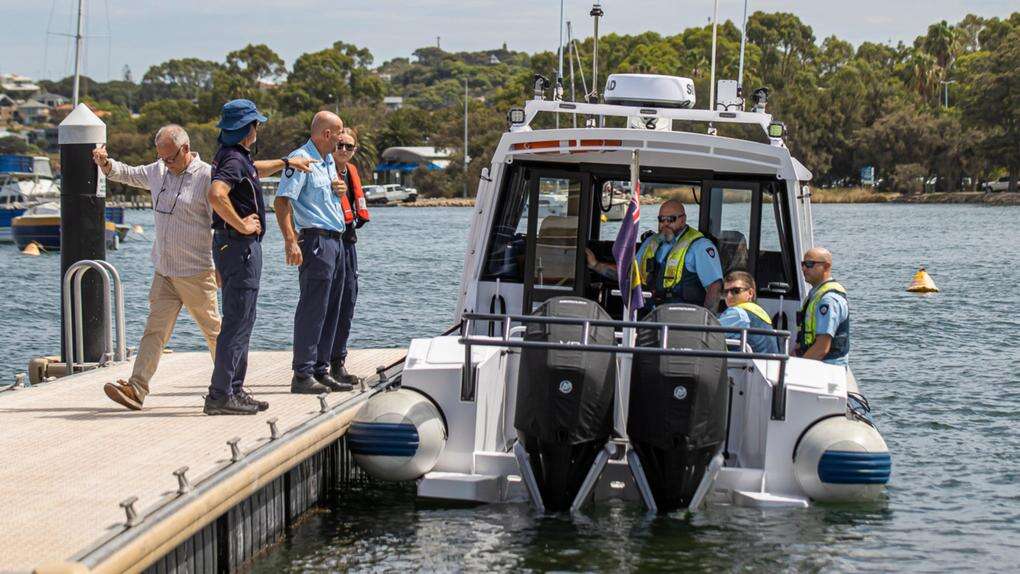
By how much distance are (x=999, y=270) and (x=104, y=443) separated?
3161cm

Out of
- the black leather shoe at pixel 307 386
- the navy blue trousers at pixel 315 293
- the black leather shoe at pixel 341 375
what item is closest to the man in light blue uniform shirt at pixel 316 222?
the navy blue trousers at pixel 315 293

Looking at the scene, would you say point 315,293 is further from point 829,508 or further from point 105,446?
point 829,508

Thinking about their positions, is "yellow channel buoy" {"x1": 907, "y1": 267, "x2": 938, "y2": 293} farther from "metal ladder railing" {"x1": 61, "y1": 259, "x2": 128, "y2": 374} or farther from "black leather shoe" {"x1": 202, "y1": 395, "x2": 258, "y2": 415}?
"black leather shoe" {"x1": 202, "y1": 395, "x2": 258, "y2": 415}

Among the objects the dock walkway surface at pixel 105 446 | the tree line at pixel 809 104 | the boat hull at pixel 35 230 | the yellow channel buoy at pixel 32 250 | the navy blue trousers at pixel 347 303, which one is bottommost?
the yellow channel buoy at pixel 32 250

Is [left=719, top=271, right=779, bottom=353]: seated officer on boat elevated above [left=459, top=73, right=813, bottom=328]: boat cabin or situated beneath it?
situated beneath

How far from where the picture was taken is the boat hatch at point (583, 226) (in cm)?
983

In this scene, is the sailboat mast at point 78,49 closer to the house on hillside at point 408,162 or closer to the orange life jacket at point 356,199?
the orange life jacket at point 356,199

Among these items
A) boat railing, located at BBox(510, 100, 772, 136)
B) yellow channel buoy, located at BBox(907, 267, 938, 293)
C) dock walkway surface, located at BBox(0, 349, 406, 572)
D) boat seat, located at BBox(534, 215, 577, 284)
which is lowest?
yellow channel buoy, located at BBox(907, 267, 938, 293)

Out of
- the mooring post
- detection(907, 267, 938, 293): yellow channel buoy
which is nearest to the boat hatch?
the mooring post

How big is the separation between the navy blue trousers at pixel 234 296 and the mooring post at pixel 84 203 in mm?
2665

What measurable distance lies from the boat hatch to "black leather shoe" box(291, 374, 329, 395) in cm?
149

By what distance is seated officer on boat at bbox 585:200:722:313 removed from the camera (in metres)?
9.24

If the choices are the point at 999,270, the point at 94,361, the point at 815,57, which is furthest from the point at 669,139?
the point at 815,57

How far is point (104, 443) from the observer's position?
7555 mm
